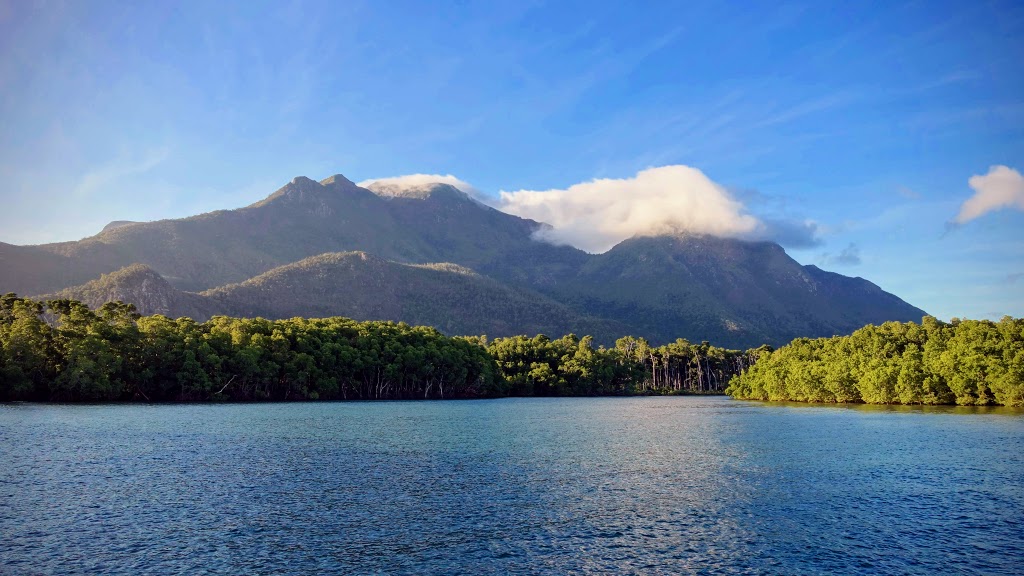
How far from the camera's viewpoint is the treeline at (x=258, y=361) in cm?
10244

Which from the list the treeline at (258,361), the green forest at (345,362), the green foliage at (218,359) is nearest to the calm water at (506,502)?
the green forest at (345,362)

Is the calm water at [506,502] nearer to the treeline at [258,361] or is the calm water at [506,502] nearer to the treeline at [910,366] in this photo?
the treeline at [910,366]

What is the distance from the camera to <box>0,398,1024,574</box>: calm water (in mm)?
25266

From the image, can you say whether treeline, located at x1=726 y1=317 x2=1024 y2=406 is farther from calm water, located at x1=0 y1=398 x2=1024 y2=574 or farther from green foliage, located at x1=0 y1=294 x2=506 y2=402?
green foliage, located at x1=0 y1=294 x2=506 y2=402

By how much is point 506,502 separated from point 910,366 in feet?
315

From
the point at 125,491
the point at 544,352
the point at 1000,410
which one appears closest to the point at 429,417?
the point at 125,491

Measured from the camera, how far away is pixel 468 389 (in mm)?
174000

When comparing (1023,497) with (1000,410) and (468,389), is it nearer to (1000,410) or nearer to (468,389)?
(1000,410)

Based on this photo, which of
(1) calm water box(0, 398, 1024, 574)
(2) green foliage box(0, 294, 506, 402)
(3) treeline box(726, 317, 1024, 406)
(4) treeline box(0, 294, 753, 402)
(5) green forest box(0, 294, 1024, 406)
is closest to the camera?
(1) calm water box(0, 398, 1024, 574)

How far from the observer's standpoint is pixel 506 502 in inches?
1364

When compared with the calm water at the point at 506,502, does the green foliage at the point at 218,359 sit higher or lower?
higher

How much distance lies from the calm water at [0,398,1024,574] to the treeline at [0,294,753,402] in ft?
138

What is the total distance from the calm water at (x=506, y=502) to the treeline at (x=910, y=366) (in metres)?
34.9

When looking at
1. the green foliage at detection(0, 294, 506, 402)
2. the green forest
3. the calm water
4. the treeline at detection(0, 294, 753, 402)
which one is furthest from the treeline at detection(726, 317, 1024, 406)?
the green foliage at detection(0, 294, 506, 402)
